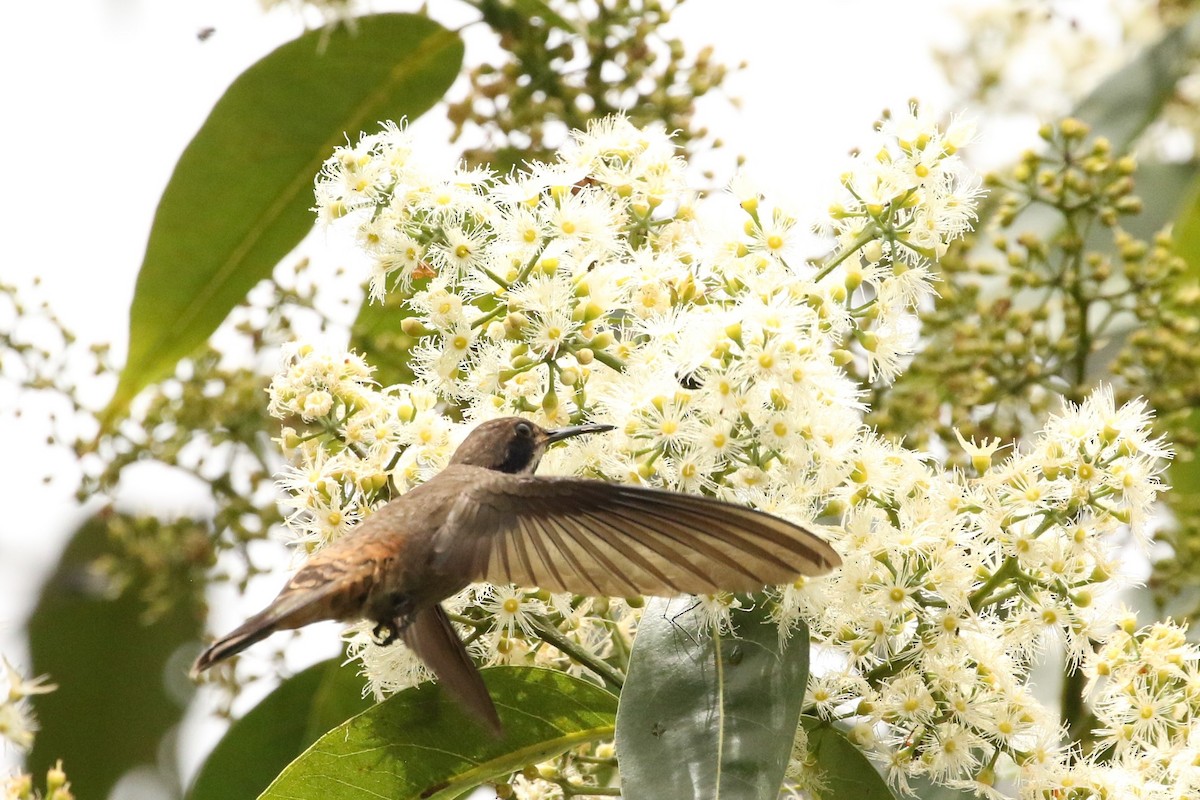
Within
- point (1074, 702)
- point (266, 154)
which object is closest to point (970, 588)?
point (1074, 702)

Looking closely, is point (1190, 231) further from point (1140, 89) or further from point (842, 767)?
point (842, 767)

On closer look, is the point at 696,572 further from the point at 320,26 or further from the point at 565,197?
the point at 320,26

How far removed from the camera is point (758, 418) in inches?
65.5

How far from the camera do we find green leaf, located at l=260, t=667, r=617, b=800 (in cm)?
185

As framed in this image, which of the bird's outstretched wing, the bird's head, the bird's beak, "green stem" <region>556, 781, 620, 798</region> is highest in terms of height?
the bird's beak

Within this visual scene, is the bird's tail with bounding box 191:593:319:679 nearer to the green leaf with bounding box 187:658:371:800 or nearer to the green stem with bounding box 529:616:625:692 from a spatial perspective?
the green stem with bounding box 529:616:625:692

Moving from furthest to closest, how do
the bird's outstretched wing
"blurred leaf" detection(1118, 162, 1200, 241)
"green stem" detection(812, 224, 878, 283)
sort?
1. "blurred leaf" detection(1118, 162, 1200, 241)
2. "green stem" detection(812, 224, 878, 283)
3. the bird's outstretched wing

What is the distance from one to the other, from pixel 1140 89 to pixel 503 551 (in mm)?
2451

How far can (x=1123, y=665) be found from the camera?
1.92 m

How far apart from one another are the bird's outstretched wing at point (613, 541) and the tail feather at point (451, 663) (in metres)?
0.09

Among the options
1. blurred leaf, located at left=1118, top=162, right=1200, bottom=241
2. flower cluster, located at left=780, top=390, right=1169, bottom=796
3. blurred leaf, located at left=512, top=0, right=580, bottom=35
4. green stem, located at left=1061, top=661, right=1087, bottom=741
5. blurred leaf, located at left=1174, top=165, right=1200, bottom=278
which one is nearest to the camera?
flower cluster, located at left=780, top=390, right=1169, bottom=796

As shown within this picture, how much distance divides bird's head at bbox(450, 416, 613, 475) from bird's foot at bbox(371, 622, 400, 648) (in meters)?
0.23

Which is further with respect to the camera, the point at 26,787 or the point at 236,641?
the point at 26,787

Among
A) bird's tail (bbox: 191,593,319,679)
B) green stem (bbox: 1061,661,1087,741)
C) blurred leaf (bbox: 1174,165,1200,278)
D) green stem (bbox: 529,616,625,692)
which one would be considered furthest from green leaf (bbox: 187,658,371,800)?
blurred leaf (bbox: 1174,165,1200,278)
